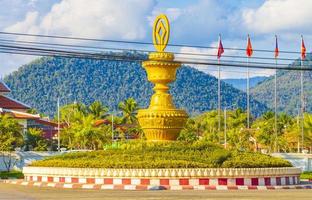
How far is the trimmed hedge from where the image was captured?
26688mm

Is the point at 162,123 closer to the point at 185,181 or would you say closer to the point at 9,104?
the point at 185,181

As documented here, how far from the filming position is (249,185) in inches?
1035

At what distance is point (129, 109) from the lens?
91438mm

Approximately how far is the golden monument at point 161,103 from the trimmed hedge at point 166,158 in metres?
1.11

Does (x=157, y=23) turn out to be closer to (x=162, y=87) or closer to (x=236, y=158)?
(x=162, y=87)

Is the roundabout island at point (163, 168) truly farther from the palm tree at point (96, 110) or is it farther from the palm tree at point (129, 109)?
the palm tree at point (96, 110)

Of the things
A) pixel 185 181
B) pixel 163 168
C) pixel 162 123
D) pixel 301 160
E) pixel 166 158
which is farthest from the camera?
pixel 301 160

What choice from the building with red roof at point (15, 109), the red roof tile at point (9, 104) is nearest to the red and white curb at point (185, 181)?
the building with red roof at point (15, 109)

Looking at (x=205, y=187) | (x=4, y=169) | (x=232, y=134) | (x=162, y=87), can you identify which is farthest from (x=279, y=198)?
(x=232, y=134)

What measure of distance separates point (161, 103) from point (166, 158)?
14.8ft

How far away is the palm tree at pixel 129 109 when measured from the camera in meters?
90.9

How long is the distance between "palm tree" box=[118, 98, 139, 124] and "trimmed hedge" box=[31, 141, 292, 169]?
60567 millimetres

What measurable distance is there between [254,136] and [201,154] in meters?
56.4

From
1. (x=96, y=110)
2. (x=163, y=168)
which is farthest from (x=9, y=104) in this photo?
(x=163, y=168)
